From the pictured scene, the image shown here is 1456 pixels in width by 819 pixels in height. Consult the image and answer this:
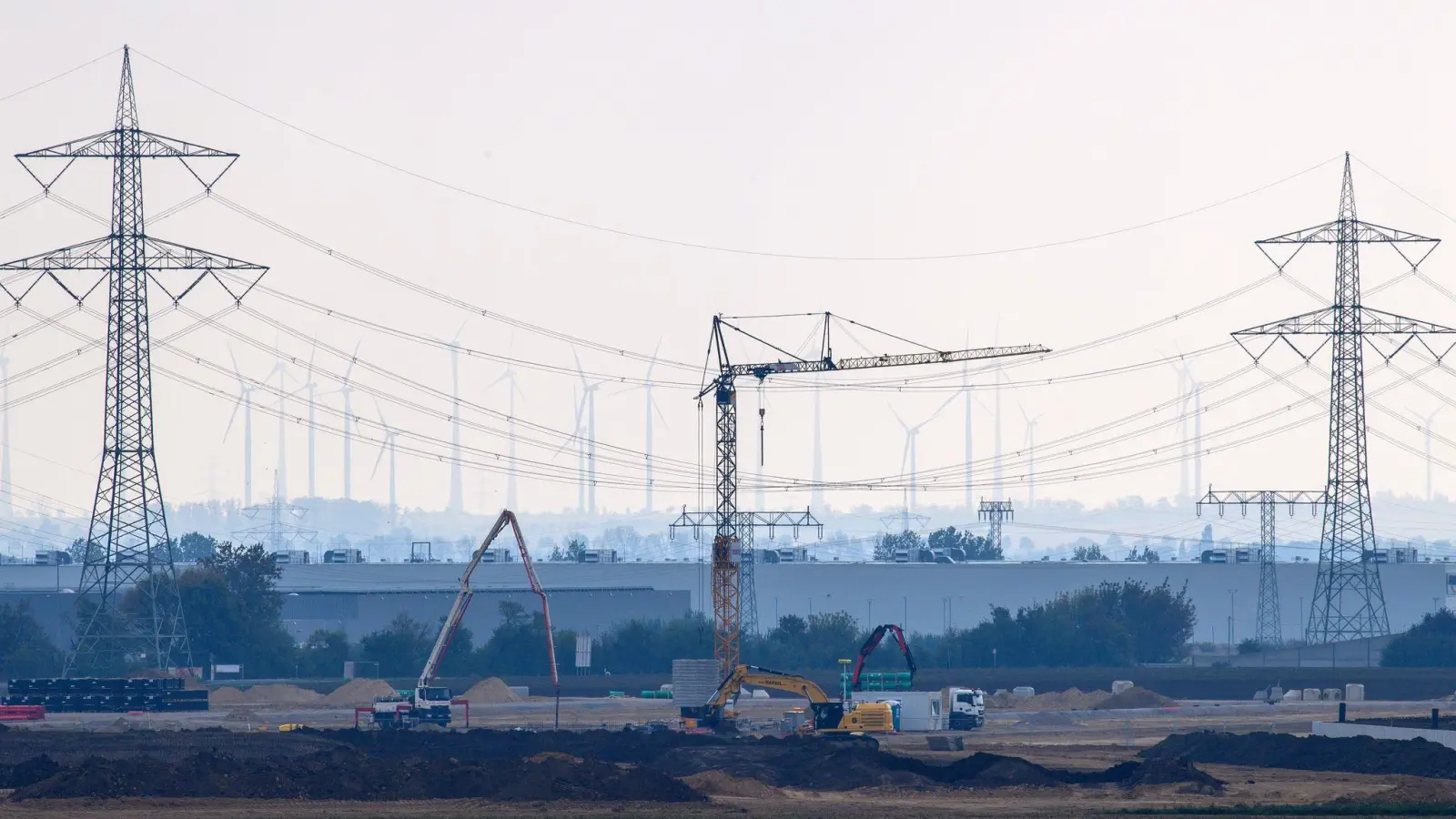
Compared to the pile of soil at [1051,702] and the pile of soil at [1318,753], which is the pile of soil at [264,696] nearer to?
the pile of soil at [1051,702]

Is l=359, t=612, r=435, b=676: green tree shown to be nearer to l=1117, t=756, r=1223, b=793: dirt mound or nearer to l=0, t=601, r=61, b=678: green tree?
l=0, t=601, r=61, b=678: green tree

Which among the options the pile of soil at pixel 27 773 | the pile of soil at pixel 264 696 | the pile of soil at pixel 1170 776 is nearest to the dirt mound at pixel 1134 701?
the pile of soil at pixel 264 696

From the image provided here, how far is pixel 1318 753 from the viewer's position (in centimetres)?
6831

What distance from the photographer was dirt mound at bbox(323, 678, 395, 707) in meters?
119

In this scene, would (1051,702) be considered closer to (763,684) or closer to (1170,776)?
(763,684)

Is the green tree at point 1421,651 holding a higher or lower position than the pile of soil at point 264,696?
higher

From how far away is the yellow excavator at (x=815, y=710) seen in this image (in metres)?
81.2

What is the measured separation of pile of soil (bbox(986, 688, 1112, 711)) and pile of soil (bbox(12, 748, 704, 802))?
59408 millimetres

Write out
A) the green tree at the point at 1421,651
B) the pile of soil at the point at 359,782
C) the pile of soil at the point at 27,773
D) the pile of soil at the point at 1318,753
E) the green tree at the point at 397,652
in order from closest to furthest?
the pile of soil at the point at 359,782 < the pile of soil at the point at 27,773 < the pile of soil at the point at 1318,753 < the green tree at the point at 1421,651 < the green tree at the point at 397,652

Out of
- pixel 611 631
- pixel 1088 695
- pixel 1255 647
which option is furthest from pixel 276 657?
pixel 1255 647

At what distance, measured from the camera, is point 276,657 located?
153 metres

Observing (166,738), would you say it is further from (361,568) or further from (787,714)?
(361,568)

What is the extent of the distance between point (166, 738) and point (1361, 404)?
78.0m

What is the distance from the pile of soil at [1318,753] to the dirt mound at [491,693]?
55.4 m
